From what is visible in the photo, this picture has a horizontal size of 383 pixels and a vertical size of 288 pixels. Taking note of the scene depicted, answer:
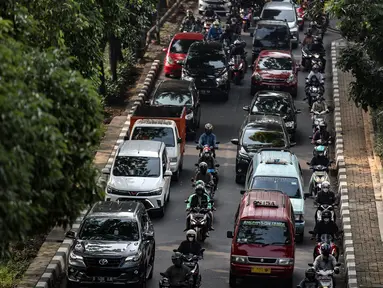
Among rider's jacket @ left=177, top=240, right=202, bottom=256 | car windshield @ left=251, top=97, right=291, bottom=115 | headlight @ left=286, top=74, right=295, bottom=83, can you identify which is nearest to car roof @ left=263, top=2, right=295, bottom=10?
headlight @ left=286, top=74, right=295, bottom=83

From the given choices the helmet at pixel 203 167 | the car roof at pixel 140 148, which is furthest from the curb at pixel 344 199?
the car roof at pixel 140 148

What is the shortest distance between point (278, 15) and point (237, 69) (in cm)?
1059

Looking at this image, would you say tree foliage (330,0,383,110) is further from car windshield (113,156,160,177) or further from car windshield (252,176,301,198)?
car windshield (113,156,160,177)

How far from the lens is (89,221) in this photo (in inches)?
999

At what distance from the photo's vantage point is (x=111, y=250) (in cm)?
2459

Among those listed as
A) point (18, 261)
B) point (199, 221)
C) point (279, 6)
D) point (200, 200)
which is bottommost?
point (279, 6)

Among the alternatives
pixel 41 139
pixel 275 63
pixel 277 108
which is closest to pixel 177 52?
pixel 275 63

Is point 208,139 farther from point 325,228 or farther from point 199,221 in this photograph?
point 325,228

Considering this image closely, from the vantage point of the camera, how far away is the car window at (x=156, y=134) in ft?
110

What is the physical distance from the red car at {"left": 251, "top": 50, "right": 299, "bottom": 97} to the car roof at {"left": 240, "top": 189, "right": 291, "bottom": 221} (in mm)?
15725

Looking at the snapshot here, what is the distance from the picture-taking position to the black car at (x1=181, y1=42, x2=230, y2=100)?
138 ft

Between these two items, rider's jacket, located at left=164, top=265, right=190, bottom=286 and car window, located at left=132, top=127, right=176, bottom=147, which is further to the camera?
car window, located at left=132, top=127, right=176, bottom=147

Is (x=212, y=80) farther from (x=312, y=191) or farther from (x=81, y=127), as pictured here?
(x=81, y=127)

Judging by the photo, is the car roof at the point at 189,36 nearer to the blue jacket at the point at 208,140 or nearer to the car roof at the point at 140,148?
the blue jacket at the point at 208,140
